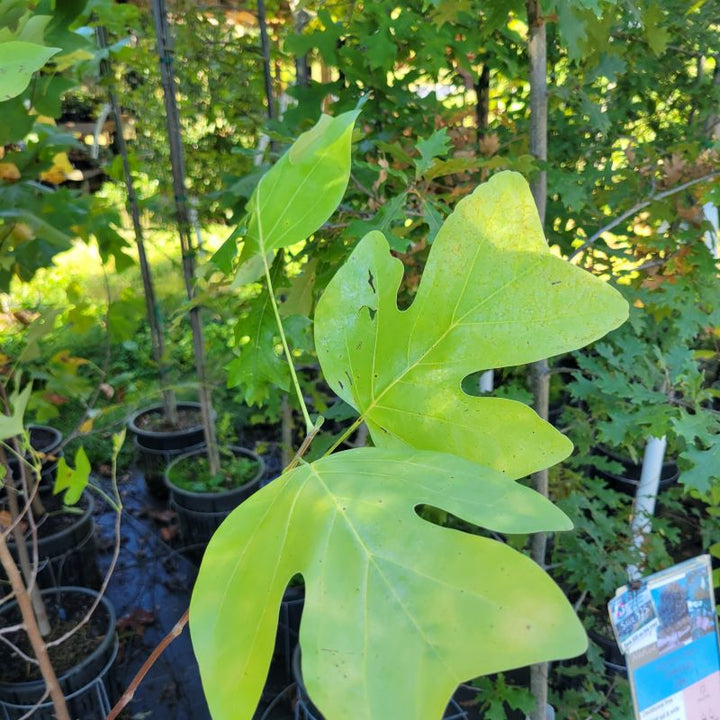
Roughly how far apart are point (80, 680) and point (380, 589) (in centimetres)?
155

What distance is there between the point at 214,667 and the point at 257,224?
35cm

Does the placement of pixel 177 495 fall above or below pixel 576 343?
below

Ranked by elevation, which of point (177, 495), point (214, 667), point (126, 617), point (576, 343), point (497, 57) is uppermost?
point (497, 57)

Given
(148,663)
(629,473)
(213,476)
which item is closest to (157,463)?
(213,476)

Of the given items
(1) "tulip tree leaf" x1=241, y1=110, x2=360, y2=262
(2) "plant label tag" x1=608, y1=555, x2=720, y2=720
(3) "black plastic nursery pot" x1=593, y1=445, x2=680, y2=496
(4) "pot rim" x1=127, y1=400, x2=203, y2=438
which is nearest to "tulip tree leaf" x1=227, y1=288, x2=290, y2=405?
(1) "tulip tree leaf" x1=241, y1=110, x2=360, y2=262

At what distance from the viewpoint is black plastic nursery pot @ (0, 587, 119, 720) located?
1.51 m

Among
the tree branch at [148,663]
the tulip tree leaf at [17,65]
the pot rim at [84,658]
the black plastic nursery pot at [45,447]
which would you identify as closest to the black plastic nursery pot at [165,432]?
the black plastic nursery pot at [45,447]

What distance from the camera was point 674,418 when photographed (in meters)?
0.83

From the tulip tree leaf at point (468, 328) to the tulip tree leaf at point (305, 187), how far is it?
2.3 inches

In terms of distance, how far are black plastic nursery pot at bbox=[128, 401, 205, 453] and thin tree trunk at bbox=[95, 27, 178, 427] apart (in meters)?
0.07

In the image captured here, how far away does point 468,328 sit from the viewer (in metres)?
0.46

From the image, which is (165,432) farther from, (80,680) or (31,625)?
(31,625)

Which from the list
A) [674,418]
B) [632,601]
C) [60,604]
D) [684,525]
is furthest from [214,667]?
[684,525]

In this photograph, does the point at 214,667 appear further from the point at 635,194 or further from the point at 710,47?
the point at 710,47
